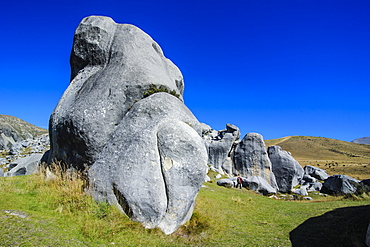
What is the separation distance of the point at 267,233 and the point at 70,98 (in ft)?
33.0

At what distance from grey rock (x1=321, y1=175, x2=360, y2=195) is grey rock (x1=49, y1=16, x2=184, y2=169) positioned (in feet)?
64.8

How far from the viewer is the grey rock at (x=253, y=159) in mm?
29542

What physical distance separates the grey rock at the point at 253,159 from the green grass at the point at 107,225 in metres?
19.7

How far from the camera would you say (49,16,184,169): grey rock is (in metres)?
9.33

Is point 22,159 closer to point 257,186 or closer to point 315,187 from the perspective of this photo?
point 257,186

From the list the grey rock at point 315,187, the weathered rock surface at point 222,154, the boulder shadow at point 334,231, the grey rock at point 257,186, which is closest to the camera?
the boulder shadow at point 334,231

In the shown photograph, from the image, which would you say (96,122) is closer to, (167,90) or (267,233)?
(167,90)

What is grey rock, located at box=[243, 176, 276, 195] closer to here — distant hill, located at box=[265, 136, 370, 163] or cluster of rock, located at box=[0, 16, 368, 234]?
cluster of rock, located at box=[0, 16, 368, 234]

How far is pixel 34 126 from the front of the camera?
12794 centimetres

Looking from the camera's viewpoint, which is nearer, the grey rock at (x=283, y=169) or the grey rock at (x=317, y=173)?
the grey rock at (x=283, y=169)

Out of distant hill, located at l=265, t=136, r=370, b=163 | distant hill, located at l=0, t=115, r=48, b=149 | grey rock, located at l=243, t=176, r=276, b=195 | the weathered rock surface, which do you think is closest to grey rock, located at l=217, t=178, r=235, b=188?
grey rock, located at l=243, t=176, r=276, b=195

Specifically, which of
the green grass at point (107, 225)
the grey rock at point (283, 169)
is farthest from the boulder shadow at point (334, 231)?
the grey rock at point (283, 169)

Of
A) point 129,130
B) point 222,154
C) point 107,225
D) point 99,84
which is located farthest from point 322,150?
point 107,225

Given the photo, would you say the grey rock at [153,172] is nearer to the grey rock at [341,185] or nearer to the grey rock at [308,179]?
the grey rock at [341,185]
